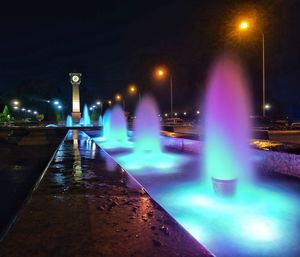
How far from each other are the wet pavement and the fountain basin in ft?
8.68

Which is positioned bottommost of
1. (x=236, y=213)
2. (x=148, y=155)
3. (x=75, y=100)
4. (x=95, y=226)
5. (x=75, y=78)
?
(x=236, y=213)

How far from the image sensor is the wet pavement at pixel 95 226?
8.87 ft

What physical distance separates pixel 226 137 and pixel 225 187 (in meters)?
3.26

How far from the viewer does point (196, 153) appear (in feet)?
45.3

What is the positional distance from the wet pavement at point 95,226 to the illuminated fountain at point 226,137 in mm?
3428

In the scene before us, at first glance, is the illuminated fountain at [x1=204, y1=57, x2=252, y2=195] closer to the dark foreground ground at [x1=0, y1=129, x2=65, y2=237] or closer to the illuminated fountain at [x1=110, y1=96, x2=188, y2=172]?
the illuminated fountain at [x1=110, y1=96, x2=188, y2=172]

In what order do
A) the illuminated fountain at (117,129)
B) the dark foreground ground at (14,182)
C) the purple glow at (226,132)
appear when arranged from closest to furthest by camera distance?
the dark foreground ground at (14,182)
the purple glow at (226,132)
the illuminated fountain at (117,129)

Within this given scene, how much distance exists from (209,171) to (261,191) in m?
1.82

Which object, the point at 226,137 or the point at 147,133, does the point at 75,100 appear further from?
the point at 226,137

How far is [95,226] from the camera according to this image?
10.8 feet

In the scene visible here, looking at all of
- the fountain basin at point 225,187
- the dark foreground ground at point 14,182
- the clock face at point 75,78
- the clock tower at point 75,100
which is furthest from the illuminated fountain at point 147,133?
the clock face at point 75,78

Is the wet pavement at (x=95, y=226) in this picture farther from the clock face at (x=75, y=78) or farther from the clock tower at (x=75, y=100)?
the clock face at (x=75, y=78)

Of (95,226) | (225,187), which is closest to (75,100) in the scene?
(225,187)

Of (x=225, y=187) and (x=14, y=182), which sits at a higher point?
(x=225, y=187)
